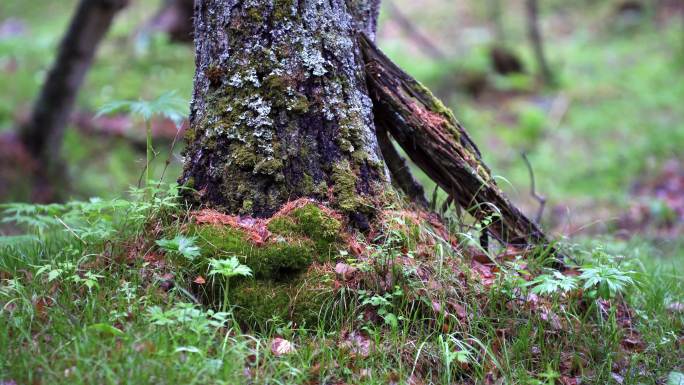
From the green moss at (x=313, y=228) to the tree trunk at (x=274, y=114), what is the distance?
0.44ft

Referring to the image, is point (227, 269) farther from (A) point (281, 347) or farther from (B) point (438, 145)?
(B) point (438, 145)

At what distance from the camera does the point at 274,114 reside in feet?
10.6

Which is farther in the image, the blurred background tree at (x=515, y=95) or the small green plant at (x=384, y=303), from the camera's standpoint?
the blurred background tree at (x=515, y=95)

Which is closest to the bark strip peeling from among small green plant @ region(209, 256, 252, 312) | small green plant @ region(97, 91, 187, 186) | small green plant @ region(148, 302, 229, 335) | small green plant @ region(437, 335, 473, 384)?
small green plant @ region(437, 335, 473, 384)

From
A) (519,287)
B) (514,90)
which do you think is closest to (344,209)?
(519,287)

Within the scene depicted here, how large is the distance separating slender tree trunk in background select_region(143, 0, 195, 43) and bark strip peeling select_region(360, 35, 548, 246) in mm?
12444

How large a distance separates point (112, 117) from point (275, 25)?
9119mm

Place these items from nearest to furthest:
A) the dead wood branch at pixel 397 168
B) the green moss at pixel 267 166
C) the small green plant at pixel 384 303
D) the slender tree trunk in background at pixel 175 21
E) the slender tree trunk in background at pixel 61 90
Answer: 1. the small green plant at pixel 384 303
2. the green moss at pixel 267 166
3. the dead wood branch at pixel 397 168
4. the slender tree trunk in background at pixel 61 90
5. the slender tree trunk in background at pixel 175 21

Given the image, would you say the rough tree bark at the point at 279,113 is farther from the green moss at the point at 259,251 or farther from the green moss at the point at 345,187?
the green moss at the point at 259,251

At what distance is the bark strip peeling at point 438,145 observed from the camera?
3646mm

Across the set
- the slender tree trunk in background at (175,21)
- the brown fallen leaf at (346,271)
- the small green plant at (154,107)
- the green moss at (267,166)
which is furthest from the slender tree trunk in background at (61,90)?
the slender tree trunk in background at (175,21)

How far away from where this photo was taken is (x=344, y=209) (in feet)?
10.6

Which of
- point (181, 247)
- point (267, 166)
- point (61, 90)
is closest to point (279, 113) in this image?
point (267, 166)

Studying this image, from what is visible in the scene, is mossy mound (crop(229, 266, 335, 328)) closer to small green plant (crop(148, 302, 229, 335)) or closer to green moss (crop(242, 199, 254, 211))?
small green plant (crop(148, 302, 229, 335))
